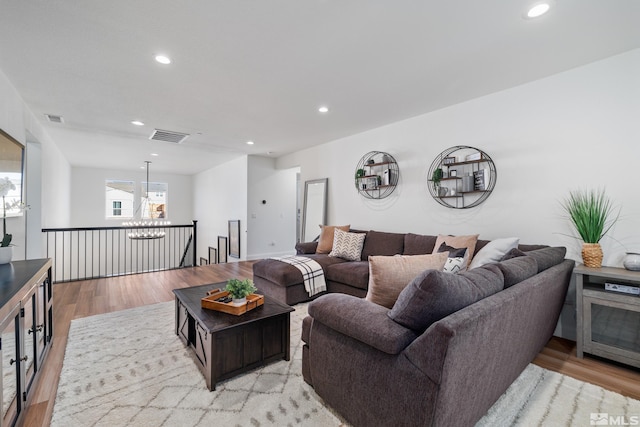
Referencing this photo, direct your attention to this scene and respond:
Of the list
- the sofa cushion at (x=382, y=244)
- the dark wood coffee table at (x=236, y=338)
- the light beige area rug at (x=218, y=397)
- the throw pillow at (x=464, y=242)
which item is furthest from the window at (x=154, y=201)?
the throw pillow at (x=464, y=242)

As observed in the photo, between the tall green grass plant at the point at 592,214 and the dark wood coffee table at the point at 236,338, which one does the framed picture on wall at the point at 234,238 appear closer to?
the dark wood coffee table at the point at 236,338

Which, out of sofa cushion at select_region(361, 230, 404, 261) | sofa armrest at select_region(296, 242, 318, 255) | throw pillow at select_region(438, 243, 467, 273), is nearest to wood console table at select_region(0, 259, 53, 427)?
throw pillow at select_region(438, 243, 467, 273)

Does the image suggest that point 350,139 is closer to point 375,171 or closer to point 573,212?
point 375,171

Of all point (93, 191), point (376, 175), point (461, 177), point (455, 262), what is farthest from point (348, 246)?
point (93, 191)

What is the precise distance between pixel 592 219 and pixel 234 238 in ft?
20.9

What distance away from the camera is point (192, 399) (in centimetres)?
178

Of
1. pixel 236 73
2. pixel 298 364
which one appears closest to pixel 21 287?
pixel 298 364

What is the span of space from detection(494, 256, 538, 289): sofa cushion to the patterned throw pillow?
7.49ft

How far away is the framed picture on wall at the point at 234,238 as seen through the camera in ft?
22.1

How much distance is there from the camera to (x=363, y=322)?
1.37 meters

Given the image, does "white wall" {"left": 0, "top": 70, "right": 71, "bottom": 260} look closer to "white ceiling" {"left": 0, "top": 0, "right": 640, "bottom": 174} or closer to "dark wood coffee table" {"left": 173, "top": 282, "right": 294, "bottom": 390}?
"white ceiling" {"left": 0, "top": 0, "right": 640, "bottom": 174}

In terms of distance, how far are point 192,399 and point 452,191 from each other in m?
3.37

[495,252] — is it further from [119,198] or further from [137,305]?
[119,198]

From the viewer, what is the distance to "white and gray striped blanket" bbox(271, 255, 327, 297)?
349 centimetres
